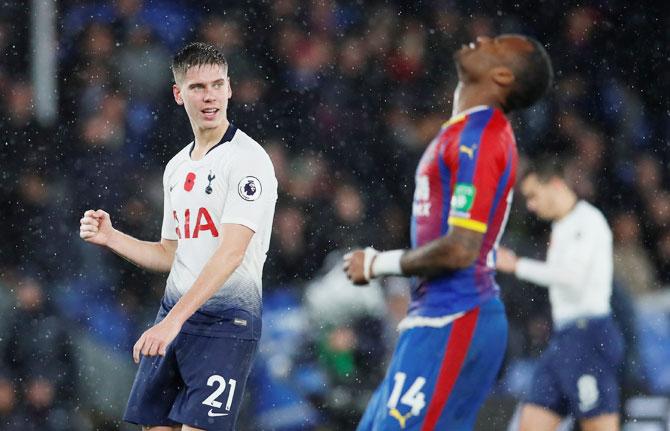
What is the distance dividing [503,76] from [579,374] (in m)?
2.80

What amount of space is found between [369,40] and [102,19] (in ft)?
6.02

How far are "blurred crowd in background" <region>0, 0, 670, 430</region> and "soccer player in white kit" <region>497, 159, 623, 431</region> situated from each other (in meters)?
1.36

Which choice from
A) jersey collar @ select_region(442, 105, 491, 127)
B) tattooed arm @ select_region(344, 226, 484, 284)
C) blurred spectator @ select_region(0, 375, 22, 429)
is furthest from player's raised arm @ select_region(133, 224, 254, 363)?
blurred spectator @ select_region(0, 375, 22, 429)

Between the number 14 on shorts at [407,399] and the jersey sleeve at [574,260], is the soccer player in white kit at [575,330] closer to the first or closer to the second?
the jersey sleeve at [574,260]

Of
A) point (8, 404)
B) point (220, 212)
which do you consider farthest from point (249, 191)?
point (8, 404)

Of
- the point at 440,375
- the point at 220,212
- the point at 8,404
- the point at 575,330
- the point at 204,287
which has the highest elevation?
the point at 220,212

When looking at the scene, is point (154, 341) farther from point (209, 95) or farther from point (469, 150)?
point (469, 150)

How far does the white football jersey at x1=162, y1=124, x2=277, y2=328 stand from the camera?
397 centimetres

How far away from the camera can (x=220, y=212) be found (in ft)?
13.1

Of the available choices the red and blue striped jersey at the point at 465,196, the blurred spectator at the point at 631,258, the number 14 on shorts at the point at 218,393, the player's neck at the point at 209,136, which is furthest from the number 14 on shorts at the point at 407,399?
the blurred spectator at the point at 631,258

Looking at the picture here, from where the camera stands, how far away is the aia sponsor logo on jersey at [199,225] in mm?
4004

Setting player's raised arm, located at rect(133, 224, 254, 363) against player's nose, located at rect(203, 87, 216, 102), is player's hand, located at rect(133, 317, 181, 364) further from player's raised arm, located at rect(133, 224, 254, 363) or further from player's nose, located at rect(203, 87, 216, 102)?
player's nose, located at rect(203, 87, 216, 102)

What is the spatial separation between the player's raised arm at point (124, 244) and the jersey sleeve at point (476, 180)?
61.4 inches

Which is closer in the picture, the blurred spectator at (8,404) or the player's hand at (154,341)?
the player's hand at (154,341)
